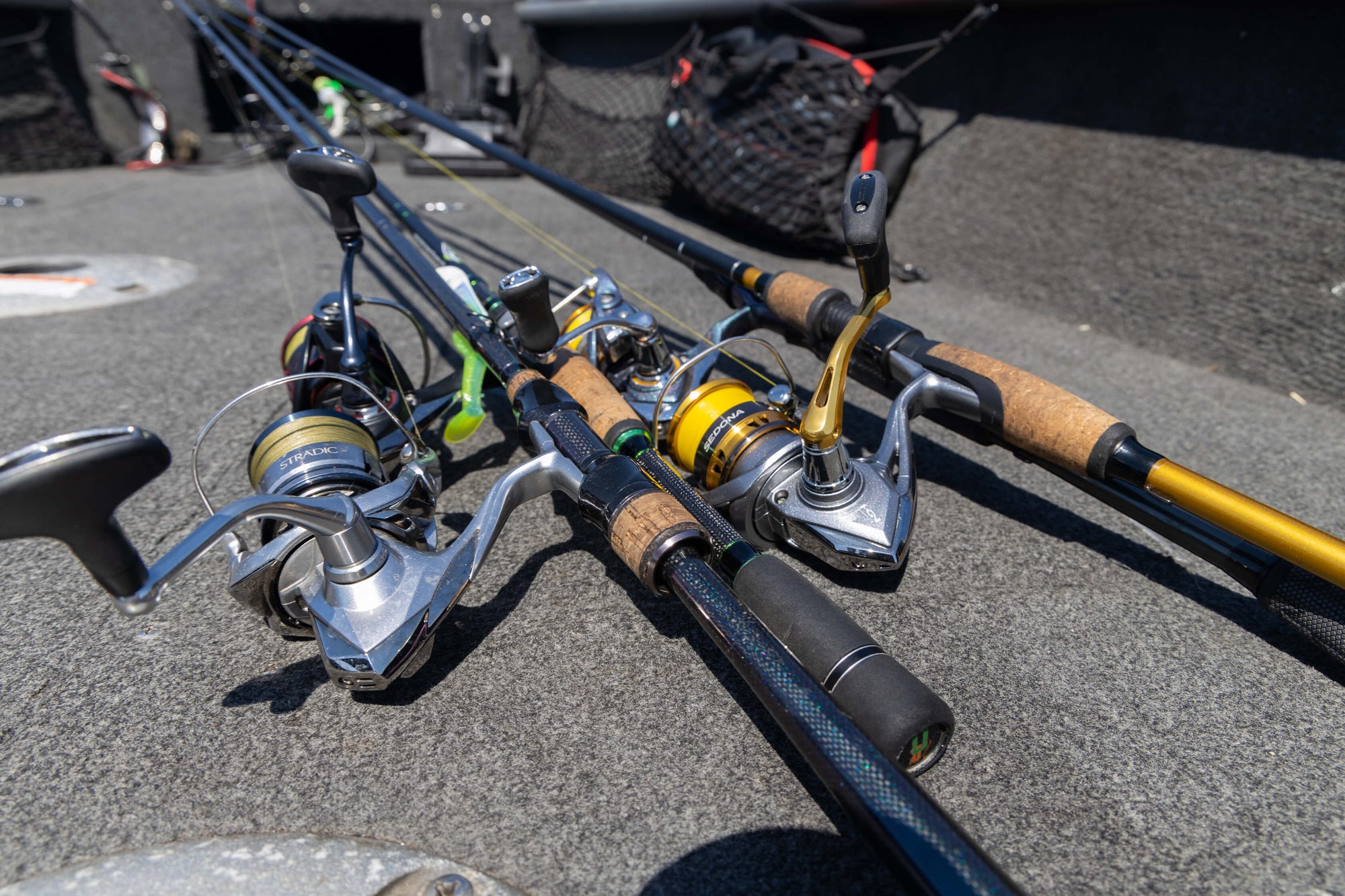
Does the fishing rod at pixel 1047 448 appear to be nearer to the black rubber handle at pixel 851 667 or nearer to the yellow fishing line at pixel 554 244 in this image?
the black rubber handle at pixel 851 667

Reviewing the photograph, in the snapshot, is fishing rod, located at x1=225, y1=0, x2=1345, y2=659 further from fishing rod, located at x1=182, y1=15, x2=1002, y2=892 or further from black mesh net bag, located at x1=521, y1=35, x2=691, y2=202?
black mesh net bag, located at x1=521, y1=35, x2=691, y2=202

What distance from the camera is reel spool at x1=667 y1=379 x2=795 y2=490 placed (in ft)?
5.88

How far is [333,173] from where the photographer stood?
2.00 metres

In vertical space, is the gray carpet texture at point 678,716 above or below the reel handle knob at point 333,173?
below

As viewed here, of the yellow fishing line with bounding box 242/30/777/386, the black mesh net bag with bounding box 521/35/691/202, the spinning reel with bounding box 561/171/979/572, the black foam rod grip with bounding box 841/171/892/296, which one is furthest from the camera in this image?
the black mesh net bag with bounding box 521/35/691/202

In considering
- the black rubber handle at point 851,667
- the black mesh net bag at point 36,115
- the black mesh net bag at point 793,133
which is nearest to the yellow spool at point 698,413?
the black rubber handle at point 851,667

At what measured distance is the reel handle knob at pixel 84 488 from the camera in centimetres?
90

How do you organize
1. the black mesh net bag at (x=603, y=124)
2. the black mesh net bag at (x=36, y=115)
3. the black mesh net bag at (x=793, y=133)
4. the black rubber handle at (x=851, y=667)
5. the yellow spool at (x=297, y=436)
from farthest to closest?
the black mesh net bag at (x=36, y=115) < the black mesh net bag at (x=603, y=124) < the black mesh net bag at (x=793, y=133) < the yellow spool at (x=297, y=436) < the black rubber handle at (x=851, y=667)

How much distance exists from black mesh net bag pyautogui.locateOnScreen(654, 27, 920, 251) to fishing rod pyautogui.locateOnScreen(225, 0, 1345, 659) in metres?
2.05

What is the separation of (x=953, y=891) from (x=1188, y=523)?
3.53 feet

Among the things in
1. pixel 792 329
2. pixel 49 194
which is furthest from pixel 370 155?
pixel 792 329

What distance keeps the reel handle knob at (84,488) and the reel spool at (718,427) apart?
1.10m

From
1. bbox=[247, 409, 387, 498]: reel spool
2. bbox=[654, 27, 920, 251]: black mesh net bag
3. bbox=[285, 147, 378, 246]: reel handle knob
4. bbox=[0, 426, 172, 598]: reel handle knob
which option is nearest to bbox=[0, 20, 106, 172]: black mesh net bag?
bbox=[654, 27, 920, 251]: black mesh net bag

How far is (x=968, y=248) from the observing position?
4.00m
